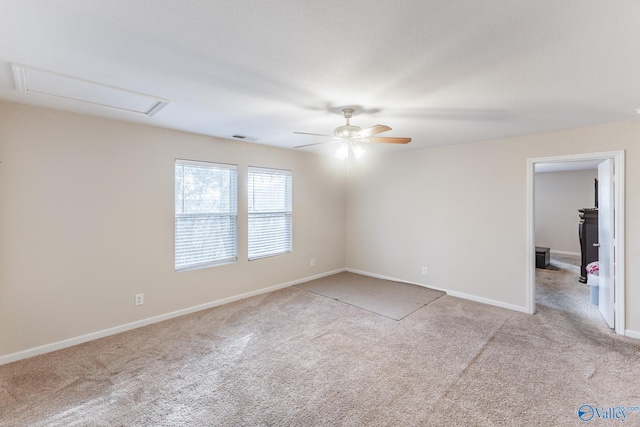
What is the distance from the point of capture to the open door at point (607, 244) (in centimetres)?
328

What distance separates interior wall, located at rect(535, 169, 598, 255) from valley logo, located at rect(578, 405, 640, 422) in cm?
705

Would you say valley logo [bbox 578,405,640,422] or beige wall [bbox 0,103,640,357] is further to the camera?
beige wall [bbox 0,103,640,357]

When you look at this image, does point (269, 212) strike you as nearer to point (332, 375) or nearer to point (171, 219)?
point (171, 219)

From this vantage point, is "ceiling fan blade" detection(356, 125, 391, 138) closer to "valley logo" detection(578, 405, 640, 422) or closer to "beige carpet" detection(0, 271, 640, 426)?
"beige carpet" detection(0, 271, 640, 426)

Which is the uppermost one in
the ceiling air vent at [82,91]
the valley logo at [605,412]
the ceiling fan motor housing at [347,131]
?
the ceiling air vent at [82,91]

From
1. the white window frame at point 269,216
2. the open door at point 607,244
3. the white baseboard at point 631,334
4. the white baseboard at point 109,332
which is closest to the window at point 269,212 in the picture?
the white window frame at point 269,216

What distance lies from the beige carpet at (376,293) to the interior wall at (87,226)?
1609mm

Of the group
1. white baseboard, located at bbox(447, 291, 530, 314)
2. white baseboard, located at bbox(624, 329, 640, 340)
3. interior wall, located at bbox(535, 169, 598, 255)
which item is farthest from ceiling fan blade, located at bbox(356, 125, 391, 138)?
interior wall, located at bbox(535, 169, 598, 255)

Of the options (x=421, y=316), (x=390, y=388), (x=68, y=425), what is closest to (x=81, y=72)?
(x=68, y=425)

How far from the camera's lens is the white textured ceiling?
1384 millimetres

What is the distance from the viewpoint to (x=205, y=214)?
3932mm

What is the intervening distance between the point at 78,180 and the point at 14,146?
0.53 meters

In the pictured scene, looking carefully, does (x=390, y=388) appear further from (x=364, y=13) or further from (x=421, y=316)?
(x=364, y=13)

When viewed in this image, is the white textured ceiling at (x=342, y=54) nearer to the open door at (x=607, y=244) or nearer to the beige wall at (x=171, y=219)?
the beige wall at (x=171, y=219)
